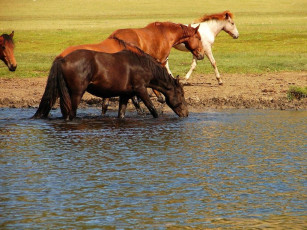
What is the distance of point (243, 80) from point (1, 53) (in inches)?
290

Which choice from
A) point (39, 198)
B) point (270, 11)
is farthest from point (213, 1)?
point (39, 198)

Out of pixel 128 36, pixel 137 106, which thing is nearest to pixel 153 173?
pixel 137 106

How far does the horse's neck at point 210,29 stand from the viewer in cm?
1891

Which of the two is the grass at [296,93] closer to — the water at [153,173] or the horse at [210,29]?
the horse at [210,29]

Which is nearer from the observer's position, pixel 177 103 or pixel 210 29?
pixel 177 103

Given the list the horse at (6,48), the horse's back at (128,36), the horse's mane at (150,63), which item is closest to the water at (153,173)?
the horse's mane at (150,63)

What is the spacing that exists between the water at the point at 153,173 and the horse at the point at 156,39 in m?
1.66

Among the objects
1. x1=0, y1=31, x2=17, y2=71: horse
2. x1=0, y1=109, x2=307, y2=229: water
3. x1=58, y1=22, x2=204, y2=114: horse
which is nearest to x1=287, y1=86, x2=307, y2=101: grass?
x1=58, y1=22, x2=204, y2=114: horse

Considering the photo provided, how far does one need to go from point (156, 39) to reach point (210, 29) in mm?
4433

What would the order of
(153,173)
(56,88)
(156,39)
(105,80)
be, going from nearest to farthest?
(153,173), (56,88), (105,80), (156,39)

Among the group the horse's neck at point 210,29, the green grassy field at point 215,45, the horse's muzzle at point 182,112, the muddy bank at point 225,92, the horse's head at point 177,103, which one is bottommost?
the green grassy field at point 215,45

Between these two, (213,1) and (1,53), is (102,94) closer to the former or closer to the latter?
(1,53)

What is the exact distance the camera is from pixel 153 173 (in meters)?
8.31

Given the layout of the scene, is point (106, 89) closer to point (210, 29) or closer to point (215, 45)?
point (210, 29)
